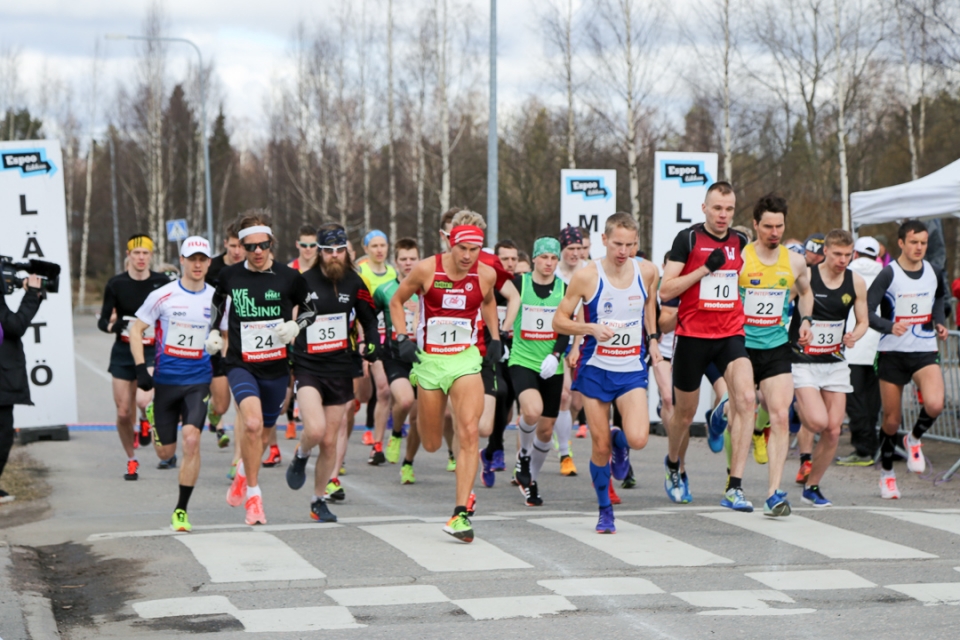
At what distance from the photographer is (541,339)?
1116 cm

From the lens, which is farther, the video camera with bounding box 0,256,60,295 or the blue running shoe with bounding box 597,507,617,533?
the blue running shoe with bounding box 597,507,617,533

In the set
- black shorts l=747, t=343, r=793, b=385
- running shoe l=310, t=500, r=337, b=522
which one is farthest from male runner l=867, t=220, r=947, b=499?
running shoe l=310, t=500, r=337, b=522

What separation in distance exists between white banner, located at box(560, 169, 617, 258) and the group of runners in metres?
7.33

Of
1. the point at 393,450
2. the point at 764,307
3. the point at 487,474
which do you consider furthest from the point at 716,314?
the point at 393,450

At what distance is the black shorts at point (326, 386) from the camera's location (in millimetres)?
9656

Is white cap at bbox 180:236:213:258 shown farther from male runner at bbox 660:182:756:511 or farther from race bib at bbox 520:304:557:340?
male runner at bbox 660:182:756:511

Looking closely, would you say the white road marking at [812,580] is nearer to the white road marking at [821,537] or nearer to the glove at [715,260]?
the white road marking at [821,537]

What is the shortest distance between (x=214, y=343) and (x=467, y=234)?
1.94 meters

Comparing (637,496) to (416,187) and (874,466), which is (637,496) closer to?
(874,466)

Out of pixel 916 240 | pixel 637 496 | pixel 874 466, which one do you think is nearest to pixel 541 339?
pixel 637 496

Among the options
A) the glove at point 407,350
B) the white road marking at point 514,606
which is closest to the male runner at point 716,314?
the glove at point 407,350

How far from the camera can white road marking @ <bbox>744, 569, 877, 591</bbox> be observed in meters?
7.20

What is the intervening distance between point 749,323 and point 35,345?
9056 mm

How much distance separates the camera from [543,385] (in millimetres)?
11180
